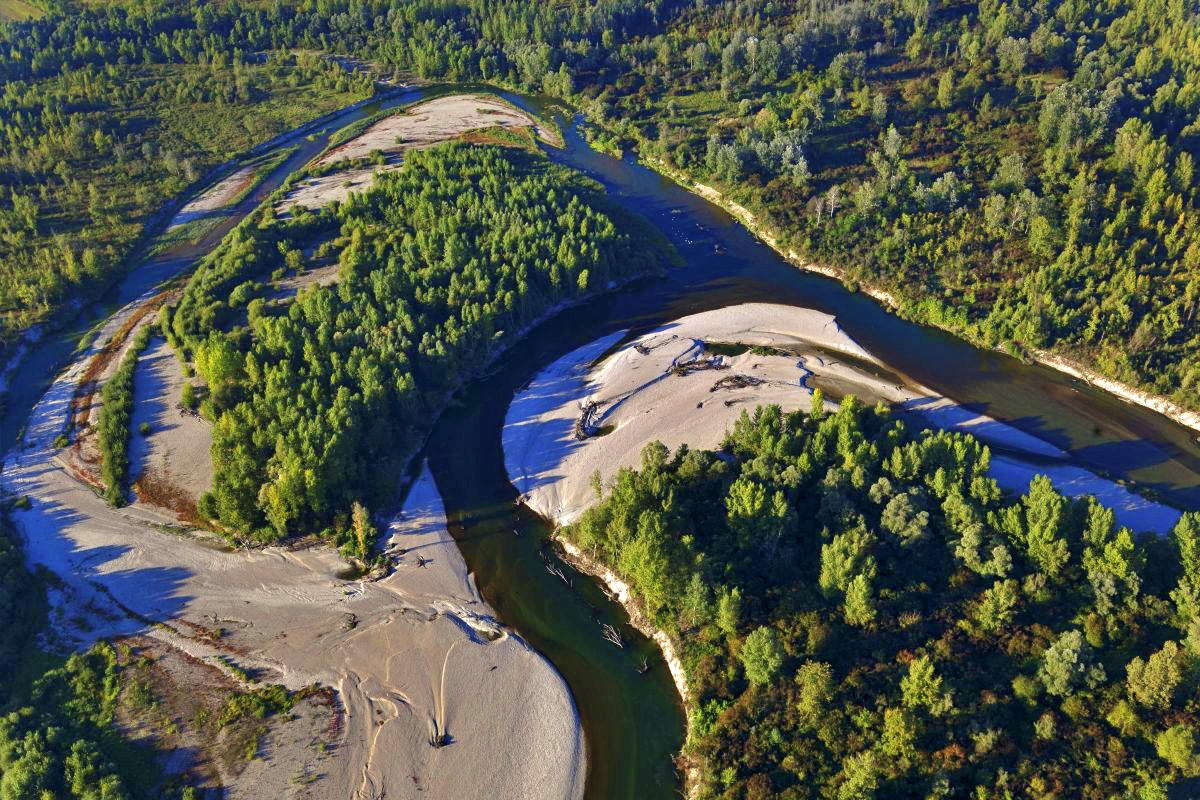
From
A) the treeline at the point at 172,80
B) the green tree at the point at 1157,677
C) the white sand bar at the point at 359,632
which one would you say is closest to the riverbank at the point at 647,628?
the white sand bar at the point at 359,632

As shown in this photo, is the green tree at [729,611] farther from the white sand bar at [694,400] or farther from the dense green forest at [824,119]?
the dense green forest at [824,119]

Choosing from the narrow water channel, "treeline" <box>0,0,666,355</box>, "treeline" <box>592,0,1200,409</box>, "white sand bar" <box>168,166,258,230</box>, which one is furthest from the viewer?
"white sand bar" <box>168,166,258,230</box>

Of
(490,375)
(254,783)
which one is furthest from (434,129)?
(254,783)

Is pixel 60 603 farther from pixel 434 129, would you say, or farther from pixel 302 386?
pixel 434 129

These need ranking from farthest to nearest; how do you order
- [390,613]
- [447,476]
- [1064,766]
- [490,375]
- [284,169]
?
[284,169], [490,375], [447,476], [390,613], [1064,766]

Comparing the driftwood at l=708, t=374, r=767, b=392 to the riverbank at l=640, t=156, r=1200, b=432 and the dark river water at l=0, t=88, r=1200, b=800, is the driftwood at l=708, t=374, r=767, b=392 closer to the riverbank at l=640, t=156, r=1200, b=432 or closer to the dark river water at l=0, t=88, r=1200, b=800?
the dark river water at l=0, t=88, r=1200, b=800

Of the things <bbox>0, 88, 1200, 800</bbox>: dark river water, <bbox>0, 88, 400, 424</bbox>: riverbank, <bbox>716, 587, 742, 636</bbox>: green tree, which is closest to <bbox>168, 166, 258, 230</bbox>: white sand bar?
<bbox>0, 88, 400, 424</bbox>: riverbank
